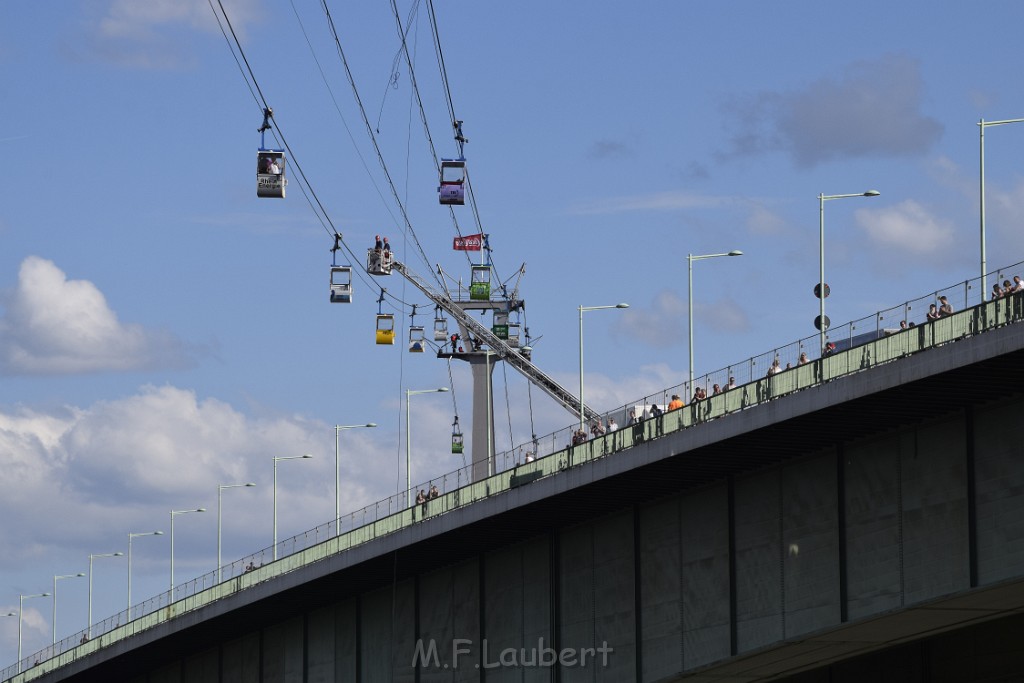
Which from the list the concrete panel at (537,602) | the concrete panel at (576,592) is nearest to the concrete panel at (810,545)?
the concrete panel at (576,592)

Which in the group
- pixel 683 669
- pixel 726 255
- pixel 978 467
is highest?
pixel 726 255

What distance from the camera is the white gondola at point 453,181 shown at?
238ft

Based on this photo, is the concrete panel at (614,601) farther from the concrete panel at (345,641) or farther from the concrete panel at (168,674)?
the concrete panel at (168,674)

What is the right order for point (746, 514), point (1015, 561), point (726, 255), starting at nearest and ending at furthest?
1. point (1015, 561)
2. point (746, 514)
3. point (726, 255)

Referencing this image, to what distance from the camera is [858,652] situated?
60.1 metres

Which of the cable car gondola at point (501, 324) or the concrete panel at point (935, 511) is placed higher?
the cable car gondola at point (501, 324)

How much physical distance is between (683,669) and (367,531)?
18.5 meters

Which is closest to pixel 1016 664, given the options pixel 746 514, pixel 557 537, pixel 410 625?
pixel 746 514

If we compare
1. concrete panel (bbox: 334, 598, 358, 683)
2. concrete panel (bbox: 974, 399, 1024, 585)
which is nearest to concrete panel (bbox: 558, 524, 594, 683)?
concrete panel (bbox: 334, 598, 358, 683)

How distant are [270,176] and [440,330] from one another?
69.9m

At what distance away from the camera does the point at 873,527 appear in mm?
52562

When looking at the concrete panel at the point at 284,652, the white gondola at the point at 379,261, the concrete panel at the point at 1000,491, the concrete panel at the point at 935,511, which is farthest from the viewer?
the white gondola at the point at 379,261

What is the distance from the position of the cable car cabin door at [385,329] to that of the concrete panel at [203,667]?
18.7 meters

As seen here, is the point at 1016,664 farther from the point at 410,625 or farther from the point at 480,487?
the point at 410,625
